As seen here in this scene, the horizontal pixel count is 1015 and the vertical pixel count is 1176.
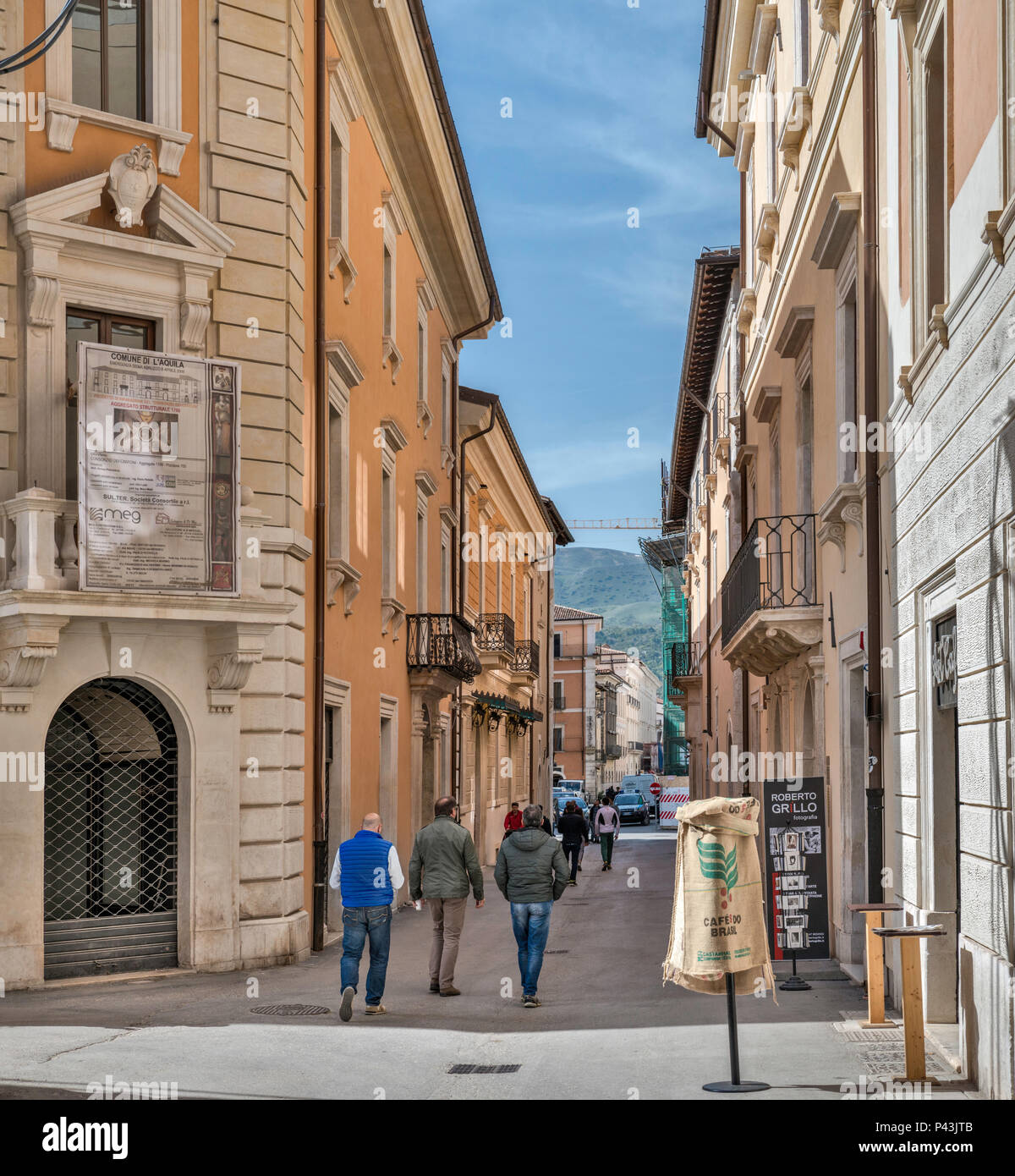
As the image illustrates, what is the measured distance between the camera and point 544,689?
177 ft

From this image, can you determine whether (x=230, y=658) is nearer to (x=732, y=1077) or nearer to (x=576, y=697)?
(x=732, y=1077)

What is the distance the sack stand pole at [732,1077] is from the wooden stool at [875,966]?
1.40 metres

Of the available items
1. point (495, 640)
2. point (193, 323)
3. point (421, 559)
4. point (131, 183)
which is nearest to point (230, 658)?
point (193, 323)

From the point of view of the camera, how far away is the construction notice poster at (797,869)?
12.5 metres

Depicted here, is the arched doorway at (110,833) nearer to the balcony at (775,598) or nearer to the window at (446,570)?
the balcony at (775,598)

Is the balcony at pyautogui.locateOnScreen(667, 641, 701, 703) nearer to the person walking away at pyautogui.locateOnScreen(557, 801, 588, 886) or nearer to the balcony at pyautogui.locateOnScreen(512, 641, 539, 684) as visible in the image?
the balcony at pyautogui.locateOnScreen(512, 641, 539, 684)

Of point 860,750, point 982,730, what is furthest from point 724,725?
point 982,730

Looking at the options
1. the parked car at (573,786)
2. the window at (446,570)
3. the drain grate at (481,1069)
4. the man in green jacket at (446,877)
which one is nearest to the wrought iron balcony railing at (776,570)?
the man in green jacket at (446,877)

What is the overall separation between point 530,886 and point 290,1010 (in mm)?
2225

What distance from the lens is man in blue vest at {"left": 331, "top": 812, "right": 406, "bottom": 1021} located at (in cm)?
1153

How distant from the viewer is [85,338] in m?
13.7

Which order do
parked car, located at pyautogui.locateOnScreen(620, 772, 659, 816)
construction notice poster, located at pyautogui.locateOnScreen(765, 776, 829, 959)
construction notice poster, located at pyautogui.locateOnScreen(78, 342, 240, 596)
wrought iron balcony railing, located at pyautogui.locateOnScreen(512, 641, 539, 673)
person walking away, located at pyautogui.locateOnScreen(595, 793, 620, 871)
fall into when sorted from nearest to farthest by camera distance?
construction notice poster, located at pyautogui.locateOnScreen(765, 776, 829, 959), construction notice poster, located at pyautogui.locateOnScreen(78, 342, 240, 596), person walking away, located at pyautogui.locateOnScreen(595, 793, 620, 871), wrought iron balcony railing, located at pyautogui.locateOnScreen(512, 641, 539, 673), parked car, located at pyautogui.locateOnScreen(620, 772, 659, 816)

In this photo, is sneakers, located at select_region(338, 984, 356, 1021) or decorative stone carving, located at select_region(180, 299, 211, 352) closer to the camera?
sneakers, located at select_region(338, 984, 356, 1021)

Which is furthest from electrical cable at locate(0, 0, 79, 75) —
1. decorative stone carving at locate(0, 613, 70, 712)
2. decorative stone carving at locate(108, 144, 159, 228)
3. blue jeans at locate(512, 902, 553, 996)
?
blue jeans at locate(512, 902, 553, 996)
